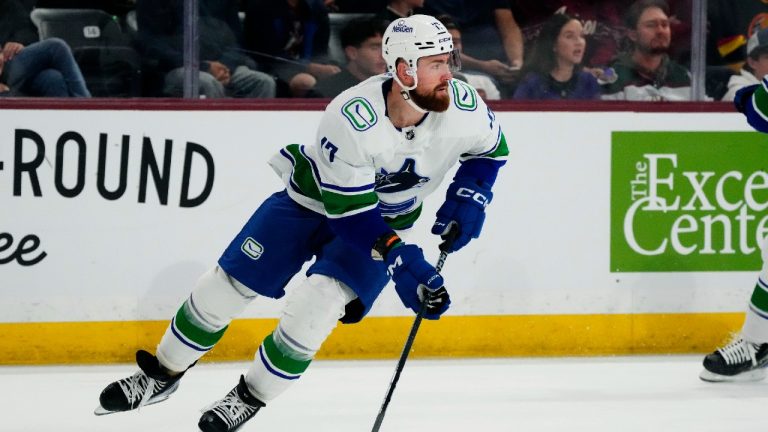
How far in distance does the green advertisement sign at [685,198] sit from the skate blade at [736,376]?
1.81ft

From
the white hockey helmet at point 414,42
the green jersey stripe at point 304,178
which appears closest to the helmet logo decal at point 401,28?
the white hockey helmet at point 414,42

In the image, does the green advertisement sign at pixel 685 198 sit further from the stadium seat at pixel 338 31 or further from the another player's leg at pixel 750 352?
the stadium seat at pixel 338 31

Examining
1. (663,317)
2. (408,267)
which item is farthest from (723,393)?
(408,267)

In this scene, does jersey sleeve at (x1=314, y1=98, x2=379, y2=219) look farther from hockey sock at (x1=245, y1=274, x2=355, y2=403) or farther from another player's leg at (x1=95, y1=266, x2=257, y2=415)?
another player's leg at (x1=95, y1=266, x2=257, y2=415)

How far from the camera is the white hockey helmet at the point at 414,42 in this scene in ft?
11.1

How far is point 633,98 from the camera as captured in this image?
16.7 feet

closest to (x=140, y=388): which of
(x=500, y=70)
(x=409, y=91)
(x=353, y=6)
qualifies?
(x=409, y=91)

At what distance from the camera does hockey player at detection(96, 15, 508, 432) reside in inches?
132

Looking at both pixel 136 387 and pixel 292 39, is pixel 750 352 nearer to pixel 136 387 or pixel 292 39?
pixel 292 39

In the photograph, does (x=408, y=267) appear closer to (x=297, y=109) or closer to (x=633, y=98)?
(x=297, y=109)

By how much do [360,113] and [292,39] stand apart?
5.38 ft

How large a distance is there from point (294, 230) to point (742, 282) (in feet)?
6.87

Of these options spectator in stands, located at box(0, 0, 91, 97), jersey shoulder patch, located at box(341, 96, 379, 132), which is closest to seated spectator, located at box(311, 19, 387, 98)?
spectator in stands, located at box(0, 0, 91, 97)

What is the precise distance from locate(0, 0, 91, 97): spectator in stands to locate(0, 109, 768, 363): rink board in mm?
137
